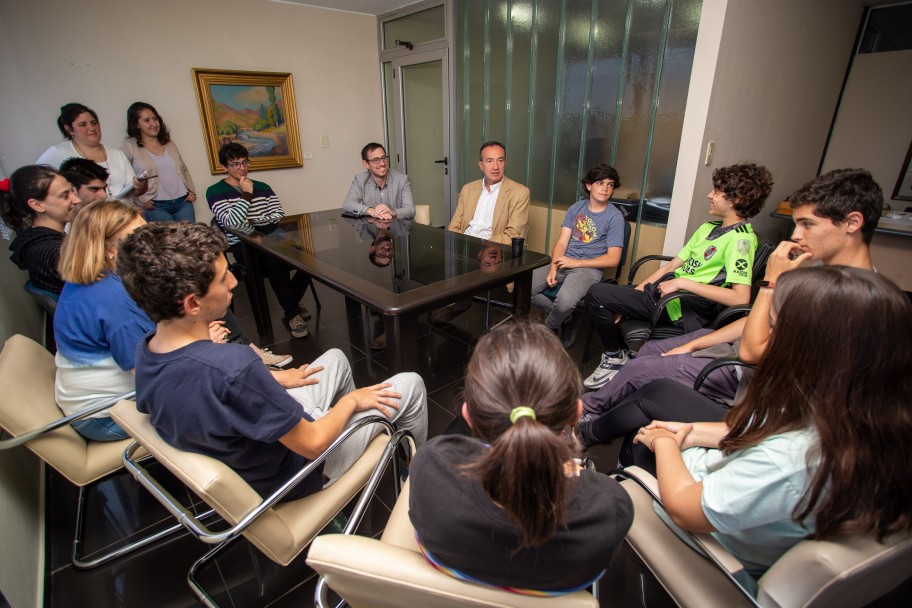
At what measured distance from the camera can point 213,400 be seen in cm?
95

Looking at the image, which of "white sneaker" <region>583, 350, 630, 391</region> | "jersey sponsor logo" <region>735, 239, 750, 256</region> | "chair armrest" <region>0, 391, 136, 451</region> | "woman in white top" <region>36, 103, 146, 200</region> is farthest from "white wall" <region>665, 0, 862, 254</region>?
"woman in white top" <region>36, 103, 146, 200</region>

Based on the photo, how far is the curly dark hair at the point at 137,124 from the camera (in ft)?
11.8

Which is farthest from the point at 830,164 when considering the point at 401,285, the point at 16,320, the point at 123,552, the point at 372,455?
the point at 16,320

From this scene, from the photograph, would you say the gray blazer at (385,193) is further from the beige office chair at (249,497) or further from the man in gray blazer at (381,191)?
the beige office chair at (249,497)

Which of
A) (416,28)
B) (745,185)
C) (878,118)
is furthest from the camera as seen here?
(416,28)

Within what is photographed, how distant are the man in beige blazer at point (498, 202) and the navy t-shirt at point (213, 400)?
93.0 inches

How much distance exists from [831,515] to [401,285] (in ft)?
4.97

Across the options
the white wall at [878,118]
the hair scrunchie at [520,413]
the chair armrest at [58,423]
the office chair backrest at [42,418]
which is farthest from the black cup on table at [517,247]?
the white wall at [878,118]

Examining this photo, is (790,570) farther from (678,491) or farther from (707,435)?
(707,435)

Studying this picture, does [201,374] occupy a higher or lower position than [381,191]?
lower

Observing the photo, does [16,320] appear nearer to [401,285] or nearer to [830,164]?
[401,285]

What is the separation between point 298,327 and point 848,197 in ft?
9.95

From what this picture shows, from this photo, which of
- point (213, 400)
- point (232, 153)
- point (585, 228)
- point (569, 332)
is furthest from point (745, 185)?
point (232, 153)

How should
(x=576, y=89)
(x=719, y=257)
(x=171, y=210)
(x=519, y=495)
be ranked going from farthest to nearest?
(x=171, y=210) → (x=576, y=89) → (x=719, y=257) → (x=519, y=495)
